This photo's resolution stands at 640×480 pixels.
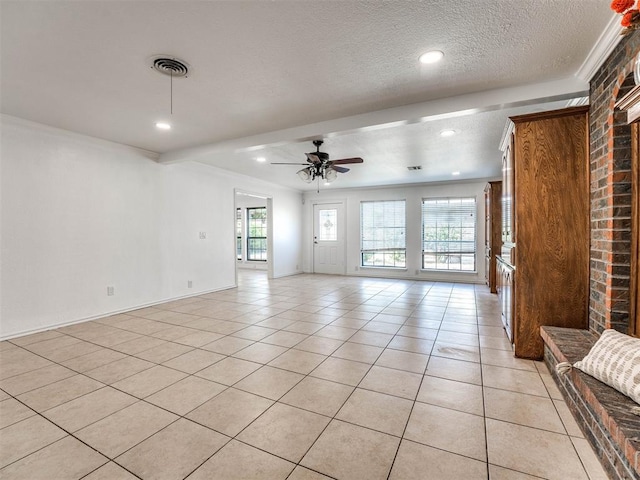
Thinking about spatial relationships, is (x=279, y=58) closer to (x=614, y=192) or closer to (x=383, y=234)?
(x=614, y=192)

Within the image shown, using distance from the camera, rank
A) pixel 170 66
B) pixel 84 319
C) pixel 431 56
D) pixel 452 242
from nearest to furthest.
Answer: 1. pixel 431 56
2. pixel 170 66
3. pixel 84 319
4. pixel 452 242

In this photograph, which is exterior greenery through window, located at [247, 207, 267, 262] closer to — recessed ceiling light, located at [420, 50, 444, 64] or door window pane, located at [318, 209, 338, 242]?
door window pane, located at [318, 209, 338, 242]

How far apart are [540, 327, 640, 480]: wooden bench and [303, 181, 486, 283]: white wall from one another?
5.22m

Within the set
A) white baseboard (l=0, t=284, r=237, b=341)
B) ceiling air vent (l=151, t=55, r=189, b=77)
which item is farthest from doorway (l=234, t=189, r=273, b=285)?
ceiling air vent (l=151, t=55, r=189, b=77)

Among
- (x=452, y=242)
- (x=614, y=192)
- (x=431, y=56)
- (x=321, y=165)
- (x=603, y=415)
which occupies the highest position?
(x=431, y=56)

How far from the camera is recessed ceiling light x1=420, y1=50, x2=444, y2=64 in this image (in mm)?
2162

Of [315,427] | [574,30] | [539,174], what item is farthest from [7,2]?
[539,174]

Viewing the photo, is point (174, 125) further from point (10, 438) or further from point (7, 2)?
point (10, 438)

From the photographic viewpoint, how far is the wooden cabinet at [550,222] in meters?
2.47

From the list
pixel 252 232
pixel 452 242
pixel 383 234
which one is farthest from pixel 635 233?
pixel 252 232

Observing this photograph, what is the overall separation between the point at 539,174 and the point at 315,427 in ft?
8.73

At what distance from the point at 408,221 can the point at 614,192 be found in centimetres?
567

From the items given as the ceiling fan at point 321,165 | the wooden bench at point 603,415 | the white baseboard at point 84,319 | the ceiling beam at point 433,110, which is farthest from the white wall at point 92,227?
the wooden bench at point 603,415

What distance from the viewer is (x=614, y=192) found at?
2.02 meters
